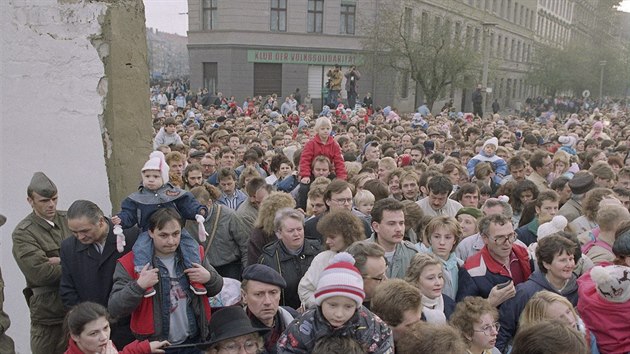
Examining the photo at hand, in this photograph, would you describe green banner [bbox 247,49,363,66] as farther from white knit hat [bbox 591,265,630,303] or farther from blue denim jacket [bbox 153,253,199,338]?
white knit hat [bbox 591,265,630,303]

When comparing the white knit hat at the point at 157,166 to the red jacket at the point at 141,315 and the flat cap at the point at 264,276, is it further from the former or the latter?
the flat cap at the point at 264,276

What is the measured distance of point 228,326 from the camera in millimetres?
3771

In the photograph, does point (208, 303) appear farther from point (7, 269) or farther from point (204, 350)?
point (7, 269)

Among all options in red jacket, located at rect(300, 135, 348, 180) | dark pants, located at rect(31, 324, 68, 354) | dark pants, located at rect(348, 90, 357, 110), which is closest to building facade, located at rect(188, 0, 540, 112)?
dark pants, located at rect(348, 90, 357, 110)

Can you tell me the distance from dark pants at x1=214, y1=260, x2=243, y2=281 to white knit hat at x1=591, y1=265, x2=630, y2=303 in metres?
3.33

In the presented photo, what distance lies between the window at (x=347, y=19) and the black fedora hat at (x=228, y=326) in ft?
115

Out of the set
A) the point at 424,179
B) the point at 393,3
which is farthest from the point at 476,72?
the point at 424,179

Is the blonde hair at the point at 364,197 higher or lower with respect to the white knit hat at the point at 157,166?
lower

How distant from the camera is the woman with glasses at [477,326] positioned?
3854 millimetres

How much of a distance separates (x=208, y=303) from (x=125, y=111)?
6.59 feet

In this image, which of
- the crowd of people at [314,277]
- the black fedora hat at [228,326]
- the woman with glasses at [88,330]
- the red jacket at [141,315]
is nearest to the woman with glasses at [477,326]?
the crowd of people at [314,277]

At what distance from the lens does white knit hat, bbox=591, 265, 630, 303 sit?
4055 mm

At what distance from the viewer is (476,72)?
34406 millimetres

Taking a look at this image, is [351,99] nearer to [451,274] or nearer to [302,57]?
[302,57]
